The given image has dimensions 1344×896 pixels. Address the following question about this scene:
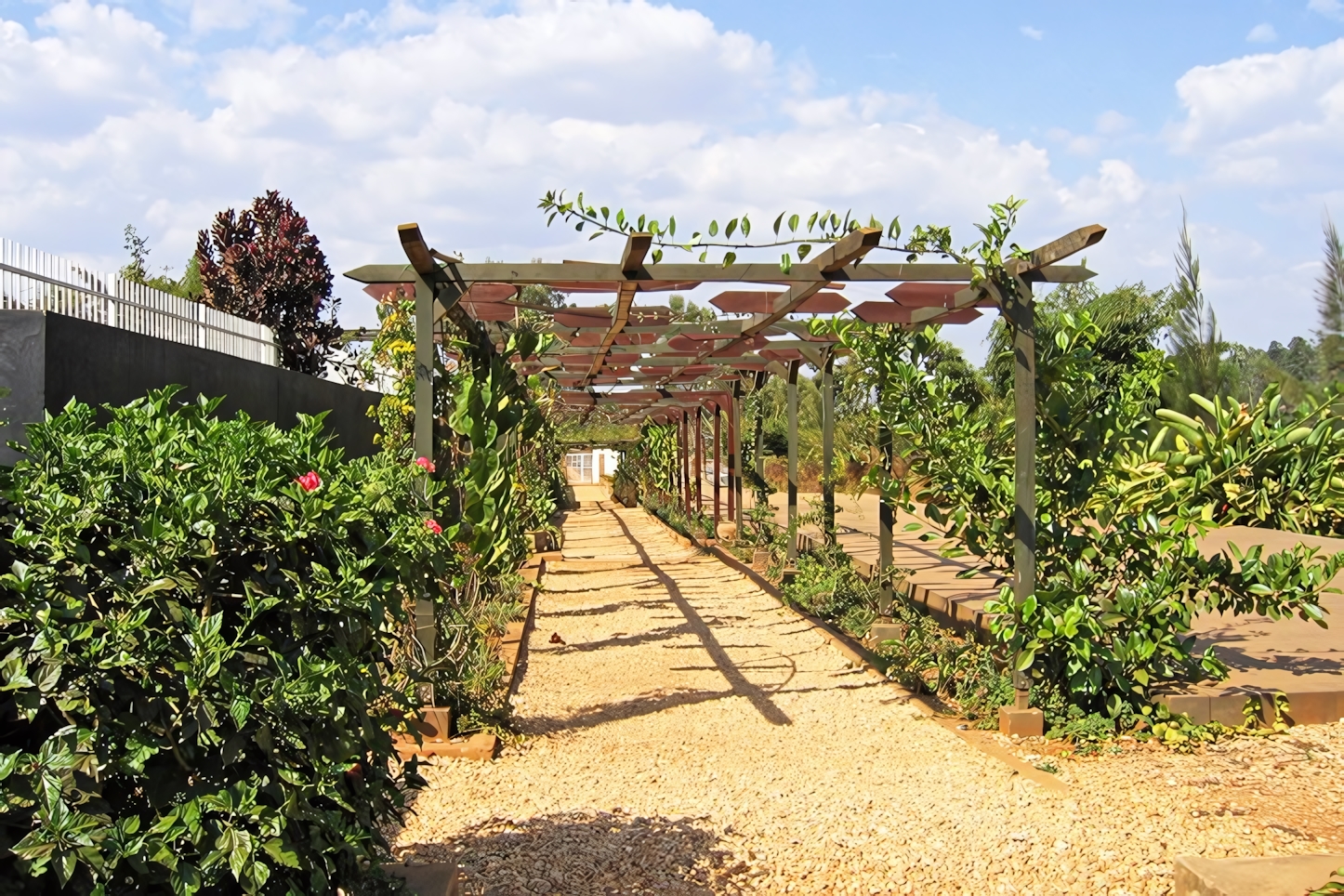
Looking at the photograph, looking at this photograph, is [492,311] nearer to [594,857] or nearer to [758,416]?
[594,857]

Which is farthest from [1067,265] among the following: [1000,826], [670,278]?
[1000,826]

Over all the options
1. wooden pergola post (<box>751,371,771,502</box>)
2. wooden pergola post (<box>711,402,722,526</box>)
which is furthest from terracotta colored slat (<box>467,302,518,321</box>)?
wooden pergola post (<box>711,402,722,526</box>)

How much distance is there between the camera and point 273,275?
54.0 ft

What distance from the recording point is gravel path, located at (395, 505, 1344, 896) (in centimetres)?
365

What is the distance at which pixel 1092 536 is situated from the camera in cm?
544

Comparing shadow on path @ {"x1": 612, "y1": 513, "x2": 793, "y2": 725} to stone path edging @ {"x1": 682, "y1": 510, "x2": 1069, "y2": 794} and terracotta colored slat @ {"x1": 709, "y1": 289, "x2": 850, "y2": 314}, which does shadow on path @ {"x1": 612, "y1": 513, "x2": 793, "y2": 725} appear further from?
terracotta colored slat @ {"x1": 709, "y1": 289, "x2": 850, "y2": 314}

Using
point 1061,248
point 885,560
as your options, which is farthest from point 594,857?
point 885,560

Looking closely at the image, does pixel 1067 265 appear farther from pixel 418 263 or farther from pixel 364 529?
pixel 364 529

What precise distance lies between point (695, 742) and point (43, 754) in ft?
12.8

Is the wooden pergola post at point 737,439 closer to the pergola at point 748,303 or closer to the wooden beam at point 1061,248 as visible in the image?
the pergola at point 748,303

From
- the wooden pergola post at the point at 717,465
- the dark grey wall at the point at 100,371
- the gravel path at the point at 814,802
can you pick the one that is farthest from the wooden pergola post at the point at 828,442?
the wooden pergola post at the point at 717,465

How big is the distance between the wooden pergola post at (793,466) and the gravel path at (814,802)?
3537 mm

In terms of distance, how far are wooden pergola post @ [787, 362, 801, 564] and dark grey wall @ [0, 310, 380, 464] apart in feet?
15.2

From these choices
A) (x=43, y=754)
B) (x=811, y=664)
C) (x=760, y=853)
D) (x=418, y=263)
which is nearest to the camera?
(x=43, y=754)
